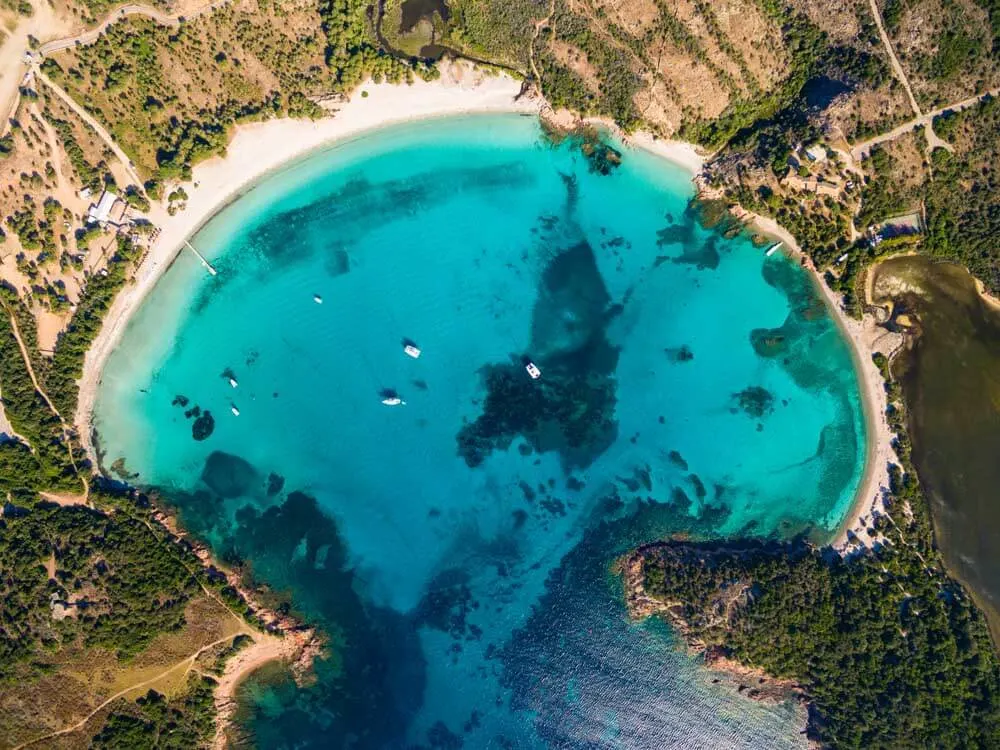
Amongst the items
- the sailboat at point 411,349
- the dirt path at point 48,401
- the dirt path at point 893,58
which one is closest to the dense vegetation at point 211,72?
the dirt path at point 48,401

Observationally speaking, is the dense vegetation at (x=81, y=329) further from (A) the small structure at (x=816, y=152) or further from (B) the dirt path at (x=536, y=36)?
(A) the small structure at (x=816, y=152)

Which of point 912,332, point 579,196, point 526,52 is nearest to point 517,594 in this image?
point 579,196

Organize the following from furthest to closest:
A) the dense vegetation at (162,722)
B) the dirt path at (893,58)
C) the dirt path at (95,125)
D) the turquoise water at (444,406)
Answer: the turquoise water at (444,406) → the dirt path at (893,58) → the dirt path at (95,125) → the dense vegetation at (162,722)

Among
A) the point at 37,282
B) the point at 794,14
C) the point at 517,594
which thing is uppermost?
the point at 794,14

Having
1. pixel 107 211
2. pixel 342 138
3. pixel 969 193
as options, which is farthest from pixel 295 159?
pixel 969 193

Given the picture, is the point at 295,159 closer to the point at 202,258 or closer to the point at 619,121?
the point at 202,258

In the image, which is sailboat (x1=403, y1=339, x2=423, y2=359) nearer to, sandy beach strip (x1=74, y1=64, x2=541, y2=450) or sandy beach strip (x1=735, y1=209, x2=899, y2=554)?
sandy beach strip (x1=74, y1=64, x2=541, y2=450)

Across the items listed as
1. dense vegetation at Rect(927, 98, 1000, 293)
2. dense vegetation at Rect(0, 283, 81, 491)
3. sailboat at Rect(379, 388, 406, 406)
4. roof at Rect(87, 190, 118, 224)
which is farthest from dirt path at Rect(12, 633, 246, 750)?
dense vegetation at Rect(927, 98, 1000, 293)

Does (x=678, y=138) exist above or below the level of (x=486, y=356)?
above

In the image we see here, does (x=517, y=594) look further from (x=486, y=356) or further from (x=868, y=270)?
(x=868, y=270)
